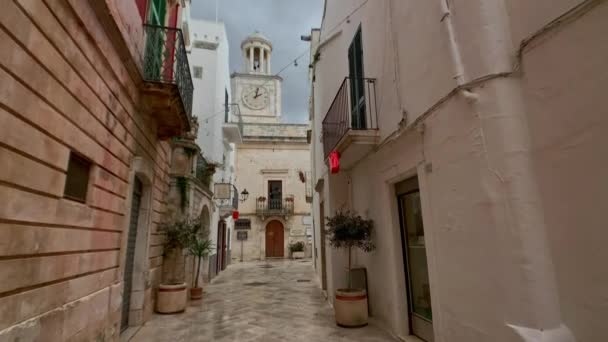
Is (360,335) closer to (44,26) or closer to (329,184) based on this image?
(329,184)

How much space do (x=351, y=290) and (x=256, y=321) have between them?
72.8 inches

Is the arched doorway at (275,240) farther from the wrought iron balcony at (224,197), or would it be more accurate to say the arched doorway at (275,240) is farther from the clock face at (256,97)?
the clock face at (256,97)

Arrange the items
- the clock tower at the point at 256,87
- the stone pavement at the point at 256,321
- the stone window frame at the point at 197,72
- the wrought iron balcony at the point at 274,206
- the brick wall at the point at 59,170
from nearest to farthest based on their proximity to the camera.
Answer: the brick wall at the point at 59,170
the stone pavement at the point at 256,321
the stone window frame at the point at 197,72
the wrought iron balcony at the point at 274,206
the clock tower at the point at 256,87

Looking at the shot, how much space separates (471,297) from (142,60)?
5276mm

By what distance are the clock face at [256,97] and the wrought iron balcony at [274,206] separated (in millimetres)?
8043

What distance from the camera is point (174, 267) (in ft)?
23.1

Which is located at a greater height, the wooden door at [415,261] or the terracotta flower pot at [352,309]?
the wooden door at [415,261]

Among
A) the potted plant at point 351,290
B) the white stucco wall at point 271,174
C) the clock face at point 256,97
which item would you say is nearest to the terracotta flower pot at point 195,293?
the potted plant at point 351,290

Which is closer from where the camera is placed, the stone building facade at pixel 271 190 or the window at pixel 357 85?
the window at pixel 357 85

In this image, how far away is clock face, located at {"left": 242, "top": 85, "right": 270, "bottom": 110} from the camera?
25328mm

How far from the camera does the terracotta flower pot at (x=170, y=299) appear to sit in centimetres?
630

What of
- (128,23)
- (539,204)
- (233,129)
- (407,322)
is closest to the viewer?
(539,204)

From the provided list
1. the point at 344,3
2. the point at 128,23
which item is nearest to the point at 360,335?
the point at 128,23

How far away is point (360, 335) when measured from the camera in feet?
15.4
